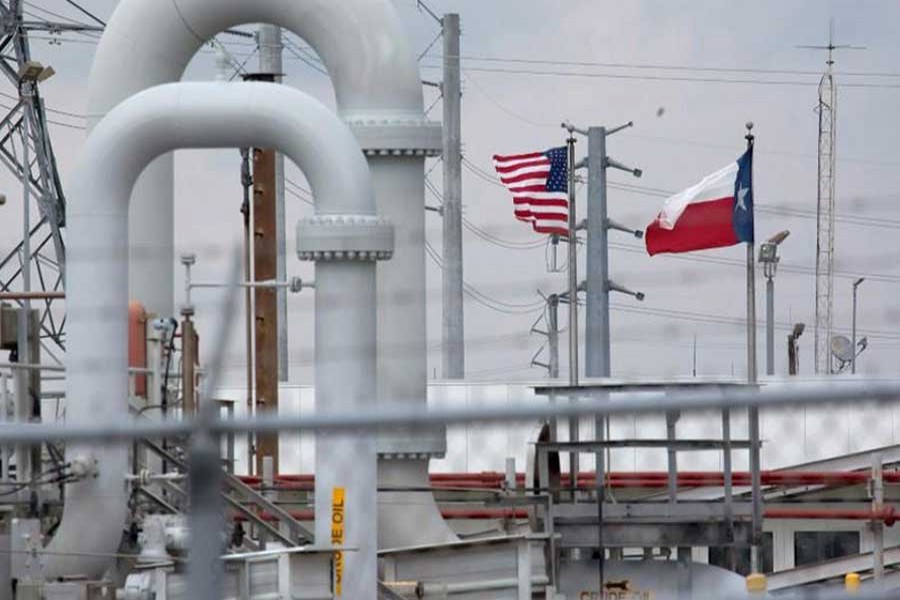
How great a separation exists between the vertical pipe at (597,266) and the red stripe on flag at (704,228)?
6579mm

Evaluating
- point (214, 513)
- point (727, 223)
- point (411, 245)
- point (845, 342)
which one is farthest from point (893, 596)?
point (845, 342)

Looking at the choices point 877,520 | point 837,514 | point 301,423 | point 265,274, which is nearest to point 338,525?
point 877,520

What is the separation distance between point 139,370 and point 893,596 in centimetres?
1068

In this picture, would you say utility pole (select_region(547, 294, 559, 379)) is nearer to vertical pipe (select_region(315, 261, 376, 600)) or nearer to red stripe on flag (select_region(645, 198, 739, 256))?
red stripe on flag (select_region(645, 198, 739, 256))

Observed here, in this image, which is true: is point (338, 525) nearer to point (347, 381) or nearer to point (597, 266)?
point (347, 381)

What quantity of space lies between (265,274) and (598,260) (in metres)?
7.50

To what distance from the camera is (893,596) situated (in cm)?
386

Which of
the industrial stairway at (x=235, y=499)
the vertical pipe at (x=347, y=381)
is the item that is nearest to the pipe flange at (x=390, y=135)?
the vertical pipe at (x=347, y=381)

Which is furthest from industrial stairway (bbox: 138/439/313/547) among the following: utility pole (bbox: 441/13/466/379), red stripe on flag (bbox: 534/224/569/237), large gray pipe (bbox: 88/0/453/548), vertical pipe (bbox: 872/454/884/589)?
utility pole (bbox: 441/13/466/379)

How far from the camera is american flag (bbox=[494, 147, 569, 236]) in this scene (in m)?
23.2

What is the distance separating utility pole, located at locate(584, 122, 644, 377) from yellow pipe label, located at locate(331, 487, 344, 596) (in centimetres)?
1196

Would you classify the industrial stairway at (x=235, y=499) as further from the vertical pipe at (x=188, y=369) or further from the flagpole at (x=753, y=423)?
the flagpole at (x=753, y=423)

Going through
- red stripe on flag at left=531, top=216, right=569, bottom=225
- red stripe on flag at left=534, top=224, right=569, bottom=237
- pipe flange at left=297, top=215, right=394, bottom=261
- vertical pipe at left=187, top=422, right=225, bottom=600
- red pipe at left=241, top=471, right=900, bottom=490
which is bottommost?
red pipe at left=241, top=471, right=900, bottom=490

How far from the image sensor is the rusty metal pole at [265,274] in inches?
799
